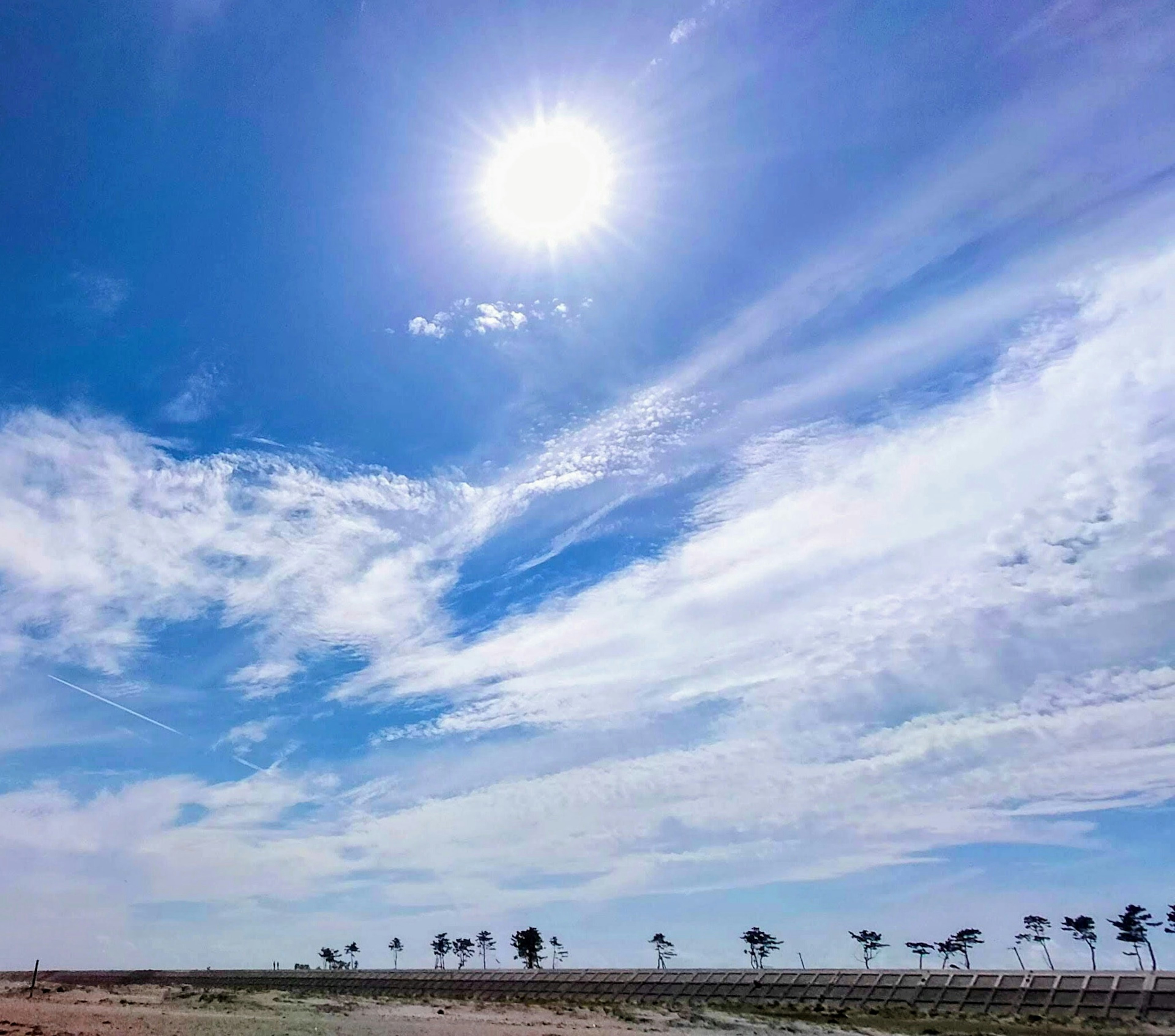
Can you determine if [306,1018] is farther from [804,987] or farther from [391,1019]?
[804,987]

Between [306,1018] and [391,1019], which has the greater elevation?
[306,1018]

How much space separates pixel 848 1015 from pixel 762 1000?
62.5ft

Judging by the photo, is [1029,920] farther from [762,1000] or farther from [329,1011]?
[329,1011]

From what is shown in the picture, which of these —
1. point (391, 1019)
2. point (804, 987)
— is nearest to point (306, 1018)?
point (391, 1019)

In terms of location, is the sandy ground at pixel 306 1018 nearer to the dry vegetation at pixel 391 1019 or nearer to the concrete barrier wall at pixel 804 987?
the dry vegetation at pixel 391 1019

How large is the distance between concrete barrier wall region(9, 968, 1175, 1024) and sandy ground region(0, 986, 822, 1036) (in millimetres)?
16989

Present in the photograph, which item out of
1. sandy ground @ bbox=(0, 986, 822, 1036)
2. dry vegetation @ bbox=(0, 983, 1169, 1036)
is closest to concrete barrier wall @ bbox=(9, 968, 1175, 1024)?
dry vegetation @ bbox=(0, 983, 1169, 1036)

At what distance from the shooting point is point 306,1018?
5188 centimetres

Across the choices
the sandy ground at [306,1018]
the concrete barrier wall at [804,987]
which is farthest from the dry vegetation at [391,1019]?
the concrete barrier wall at [804,987]

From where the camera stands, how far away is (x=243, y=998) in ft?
221

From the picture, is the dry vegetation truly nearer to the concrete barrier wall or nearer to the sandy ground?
the sandy ground

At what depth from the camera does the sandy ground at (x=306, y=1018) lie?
42.0 meters

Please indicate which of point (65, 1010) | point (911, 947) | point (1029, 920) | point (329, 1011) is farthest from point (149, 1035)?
point (1029, 920)

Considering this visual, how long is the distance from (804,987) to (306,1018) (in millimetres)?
54138
